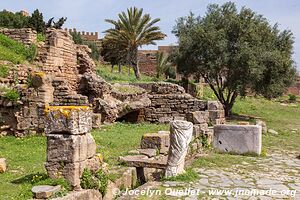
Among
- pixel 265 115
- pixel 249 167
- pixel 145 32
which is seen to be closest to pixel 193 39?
pixel 265 115

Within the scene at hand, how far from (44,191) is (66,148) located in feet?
2.44

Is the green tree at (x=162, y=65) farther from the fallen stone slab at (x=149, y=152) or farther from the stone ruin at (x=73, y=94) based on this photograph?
the fallen stone slab at (x=149, y=152)

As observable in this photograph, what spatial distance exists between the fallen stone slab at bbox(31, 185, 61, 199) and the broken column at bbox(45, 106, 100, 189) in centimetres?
36

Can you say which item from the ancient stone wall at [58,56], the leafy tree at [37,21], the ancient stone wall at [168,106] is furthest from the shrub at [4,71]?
the leafy tree at [37,21]

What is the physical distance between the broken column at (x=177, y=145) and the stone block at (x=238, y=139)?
3.79 m

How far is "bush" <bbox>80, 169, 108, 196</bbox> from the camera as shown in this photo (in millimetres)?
5680

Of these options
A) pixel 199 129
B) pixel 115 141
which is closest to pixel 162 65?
pixel 199 129

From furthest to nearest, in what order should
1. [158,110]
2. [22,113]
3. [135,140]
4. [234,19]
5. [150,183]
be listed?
[234,19] → [158,110] → [22,113] → [135,140] → [150,183]

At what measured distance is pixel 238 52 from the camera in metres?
20.1

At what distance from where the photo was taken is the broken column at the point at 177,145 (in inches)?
283

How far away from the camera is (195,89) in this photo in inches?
992

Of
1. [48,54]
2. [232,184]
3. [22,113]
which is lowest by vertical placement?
[232,184]

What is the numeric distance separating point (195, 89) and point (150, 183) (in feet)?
61.2

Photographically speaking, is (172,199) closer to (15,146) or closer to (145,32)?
(15,146)
